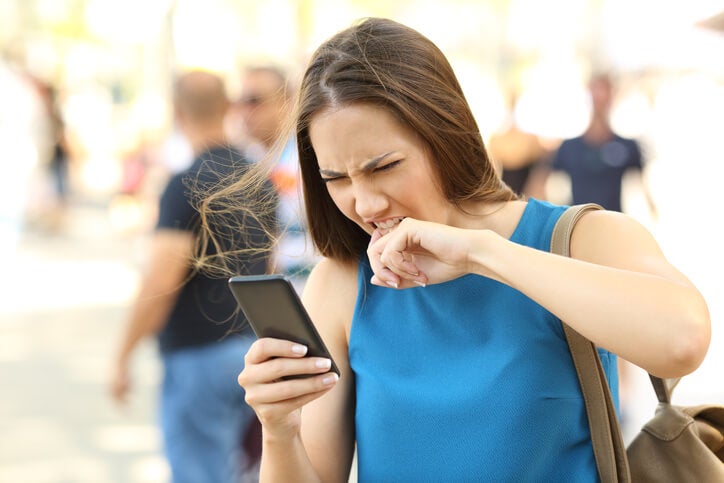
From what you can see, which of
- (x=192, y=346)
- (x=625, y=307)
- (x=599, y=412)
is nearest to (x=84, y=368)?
(x=192, y=346)

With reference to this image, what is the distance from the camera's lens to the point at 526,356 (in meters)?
1.81

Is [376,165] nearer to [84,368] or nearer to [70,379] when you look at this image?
[70,379]

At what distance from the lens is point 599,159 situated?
291 inches

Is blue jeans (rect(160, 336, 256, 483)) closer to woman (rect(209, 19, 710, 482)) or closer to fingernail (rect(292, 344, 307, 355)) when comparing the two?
woman (rect(209, 19, 710, 482))

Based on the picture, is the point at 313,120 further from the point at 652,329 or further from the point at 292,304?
the point at 652,329

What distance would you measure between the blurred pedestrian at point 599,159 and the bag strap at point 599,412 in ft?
18.0

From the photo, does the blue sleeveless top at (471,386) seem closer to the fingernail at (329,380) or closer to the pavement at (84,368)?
the fingernail at (329,380)

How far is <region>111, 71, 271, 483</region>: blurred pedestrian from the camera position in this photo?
13.0 ft

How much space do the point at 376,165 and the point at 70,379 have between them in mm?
6077

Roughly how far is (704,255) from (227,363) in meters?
8.21

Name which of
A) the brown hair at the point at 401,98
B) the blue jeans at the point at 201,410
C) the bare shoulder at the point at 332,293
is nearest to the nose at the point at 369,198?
the brown hair at the point at 401,98

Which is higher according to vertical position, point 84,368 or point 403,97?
point 403,97

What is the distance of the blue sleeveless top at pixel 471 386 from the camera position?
179 cm

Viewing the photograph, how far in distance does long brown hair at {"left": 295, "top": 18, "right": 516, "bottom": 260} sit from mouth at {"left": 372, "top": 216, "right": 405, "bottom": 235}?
12cm
